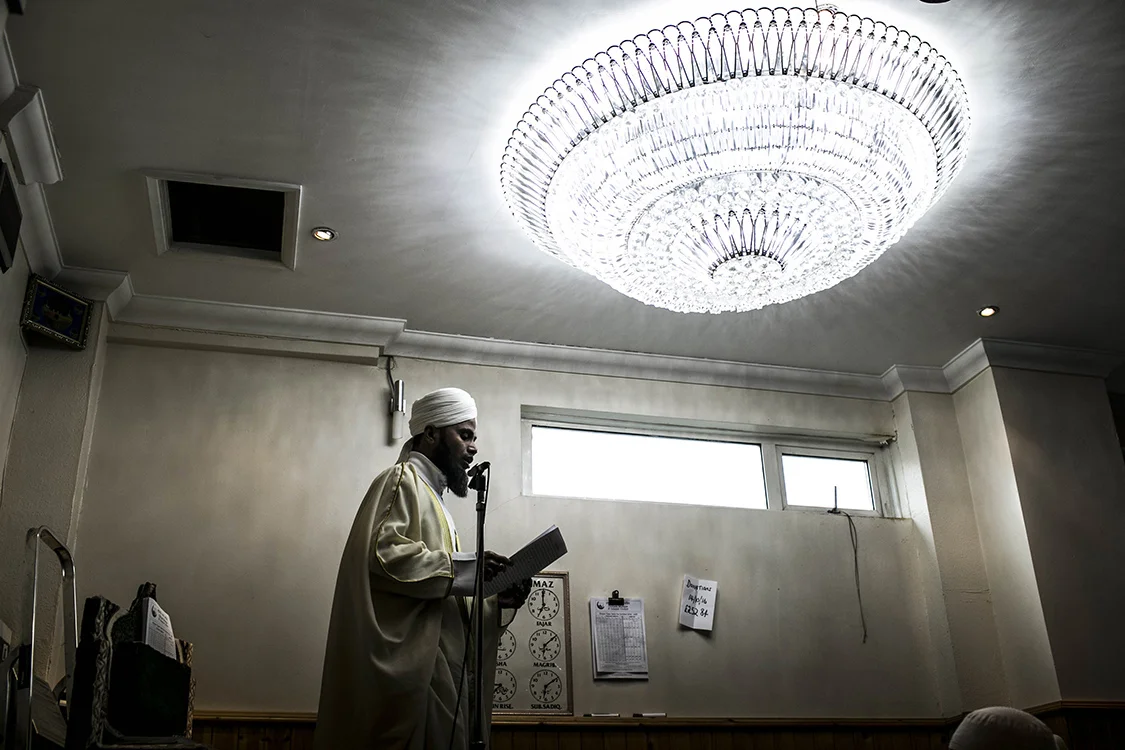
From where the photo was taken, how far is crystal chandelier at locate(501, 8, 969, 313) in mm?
2797

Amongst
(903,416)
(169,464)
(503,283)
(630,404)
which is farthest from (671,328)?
(169,464)

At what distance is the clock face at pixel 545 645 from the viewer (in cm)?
412

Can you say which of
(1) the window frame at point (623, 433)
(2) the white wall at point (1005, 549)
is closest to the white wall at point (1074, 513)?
(2) the white wall at point (1005, 549)

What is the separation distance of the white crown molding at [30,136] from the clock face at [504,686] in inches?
94.2

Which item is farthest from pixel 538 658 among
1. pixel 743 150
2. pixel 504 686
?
pixel 743 150

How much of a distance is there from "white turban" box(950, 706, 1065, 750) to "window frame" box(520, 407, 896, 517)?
2226mm

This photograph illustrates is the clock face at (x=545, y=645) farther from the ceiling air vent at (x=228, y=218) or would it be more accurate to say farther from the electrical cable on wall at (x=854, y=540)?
the ceiling air vent at (x=228, y=218)

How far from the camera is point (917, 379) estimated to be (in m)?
4.97

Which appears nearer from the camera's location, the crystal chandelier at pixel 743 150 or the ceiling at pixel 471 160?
the crystal chandelier at pixel 743 150

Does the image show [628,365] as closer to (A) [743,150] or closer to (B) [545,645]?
(B) [545,645]

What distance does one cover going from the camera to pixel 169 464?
162 inches

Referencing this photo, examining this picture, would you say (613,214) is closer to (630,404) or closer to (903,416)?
(630,404)

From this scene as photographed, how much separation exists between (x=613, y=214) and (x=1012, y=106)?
1.31 m

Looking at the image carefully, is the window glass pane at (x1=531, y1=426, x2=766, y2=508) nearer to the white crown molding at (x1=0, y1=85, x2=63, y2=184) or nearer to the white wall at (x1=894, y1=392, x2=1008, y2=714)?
the white wall at (x1=894, y1=392, x2=1008, y2=714)
